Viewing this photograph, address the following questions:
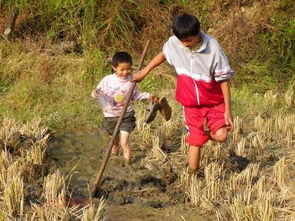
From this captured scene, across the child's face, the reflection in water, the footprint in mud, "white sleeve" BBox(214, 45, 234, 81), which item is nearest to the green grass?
the reflection in water

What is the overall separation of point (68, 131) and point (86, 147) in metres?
0.58

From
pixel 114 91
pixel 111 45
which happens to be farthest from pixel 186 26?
pixel 111 45

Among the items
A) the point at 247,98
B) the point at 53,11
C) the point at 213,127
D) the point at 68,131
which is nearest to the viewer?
the point at 213,127

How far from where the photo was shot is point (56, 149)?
18.0ft

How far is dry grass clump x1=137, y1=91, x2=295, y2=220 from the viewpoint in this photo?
12.3ft

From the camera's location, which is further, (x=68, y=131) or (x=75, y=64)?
(x=75, y=64)

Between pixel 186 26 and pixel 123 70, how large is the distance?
4.15 feet

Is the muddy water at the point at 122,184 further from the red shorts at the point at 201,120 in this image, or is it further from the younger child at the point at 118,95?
the red shorts at the point at 201,120

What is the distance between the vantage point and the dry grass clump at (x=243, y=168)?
374 centimetres

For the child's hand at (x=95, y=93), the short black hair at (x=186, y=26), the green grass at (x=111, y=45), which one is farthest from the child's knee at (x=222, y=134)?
the green grass at (x=111, y=45)

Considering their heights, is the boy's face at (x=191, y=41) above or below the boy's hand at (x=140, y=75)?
above

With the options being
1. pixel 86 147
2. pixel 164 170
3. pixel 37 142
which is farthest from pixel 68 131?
pixel 164 170

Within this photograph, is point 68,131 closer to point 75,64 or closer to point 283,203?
point 75,64

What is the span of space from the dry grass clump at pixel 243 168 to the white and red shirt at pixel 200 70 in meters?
0.66
